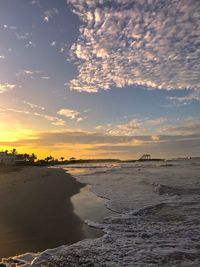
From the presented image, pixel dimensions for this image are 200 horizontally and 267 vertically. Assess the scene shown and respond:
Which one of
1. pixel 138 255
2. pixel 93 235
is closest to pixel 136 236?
pixel 93 235

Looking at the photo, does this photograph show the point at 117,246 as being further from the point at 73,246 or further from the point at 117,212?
the point at 117,212

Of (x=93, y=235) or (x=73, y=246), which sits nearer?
(x=73, y=246)

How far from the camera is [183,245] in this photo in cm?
916

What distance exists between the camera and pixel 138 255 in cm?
838

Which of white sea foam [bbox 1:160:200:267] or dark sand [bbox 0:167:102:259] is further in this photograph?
dark sand [bbox 0:167:102:259]

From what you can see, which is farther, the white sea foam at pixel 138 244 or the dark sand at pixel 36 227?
Result: the dark sand at pixel 36 227

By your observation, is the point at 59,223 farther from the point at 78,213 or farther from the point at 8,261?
the point at 8,261

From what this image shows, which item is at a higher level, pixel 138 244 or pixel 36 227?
pixel 36 227

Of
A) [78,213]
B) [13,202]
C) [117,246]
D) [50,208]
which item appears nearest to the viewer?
[117,246]

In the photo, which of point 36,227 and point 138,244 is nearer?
point 138,244

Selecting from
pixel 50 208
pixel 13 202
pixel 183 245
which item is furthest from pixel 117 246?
pixel 13 202

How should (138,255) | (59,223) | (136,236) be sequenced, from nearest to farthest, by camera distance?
1. (138,255)
2. (136,236)
3. (59,223)

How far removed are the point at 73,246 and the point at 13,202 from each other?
28.6ft

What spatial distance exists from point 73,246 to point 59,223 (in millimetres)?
3261
